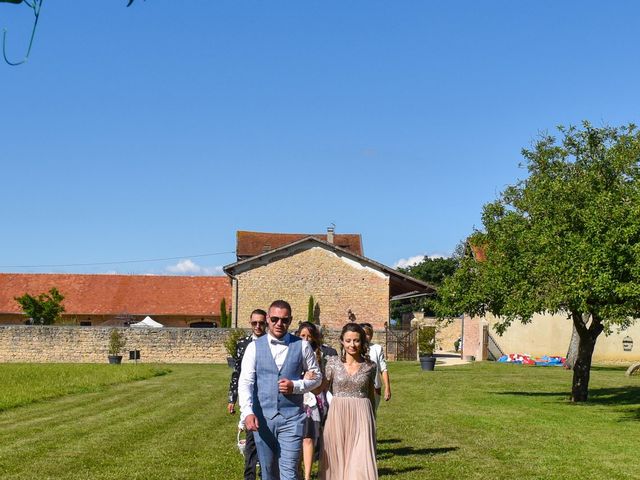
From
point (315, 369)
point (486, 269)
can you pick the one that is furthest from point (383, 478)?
point (486, 269)

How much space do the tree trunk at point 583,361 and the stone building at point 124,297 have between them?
35.9 meters

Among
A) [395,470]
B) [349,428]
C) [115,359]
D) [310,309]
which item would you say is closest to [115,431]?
[395,470]

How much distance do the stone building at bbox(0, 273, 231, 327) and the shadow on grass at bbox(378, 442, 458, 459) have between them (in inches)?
1703

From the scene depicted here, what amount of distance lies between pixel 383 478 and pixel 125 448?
14.4 feet

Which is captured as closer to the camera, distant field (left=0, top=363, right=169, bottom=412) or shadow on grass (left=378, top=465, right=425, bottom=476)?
shadow on grass (left=378, top=465, right=425, bottom=476)

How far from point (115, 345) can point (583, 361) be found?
2504 cm

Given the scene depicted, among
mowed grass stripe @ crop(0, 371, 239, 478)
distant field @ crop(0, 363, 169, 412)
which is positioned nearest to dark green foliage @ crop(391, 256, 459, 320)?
distant field @ crop(0, 363, 169, 412)

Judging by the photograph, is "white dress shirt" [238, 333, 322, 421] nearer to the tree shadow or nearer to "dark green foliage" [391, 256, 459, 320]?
the tree shadow

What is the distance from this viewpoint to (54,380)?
28859 mm

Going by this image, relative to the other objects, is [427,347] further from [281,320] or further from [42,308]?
[281,320]

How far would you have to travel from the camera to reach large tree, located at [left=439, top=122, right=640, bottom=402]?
18906mm

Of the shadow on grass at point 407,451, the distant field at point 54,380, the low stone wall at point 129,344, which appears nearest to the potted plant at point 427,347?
the low stone wall at point 129,344

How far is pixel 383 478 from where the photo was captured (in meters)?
11.1

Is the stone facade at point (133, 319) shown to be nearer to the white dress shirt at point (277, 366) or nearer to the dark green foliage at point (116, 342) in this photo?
the dark green foliage at point (116, 342)
